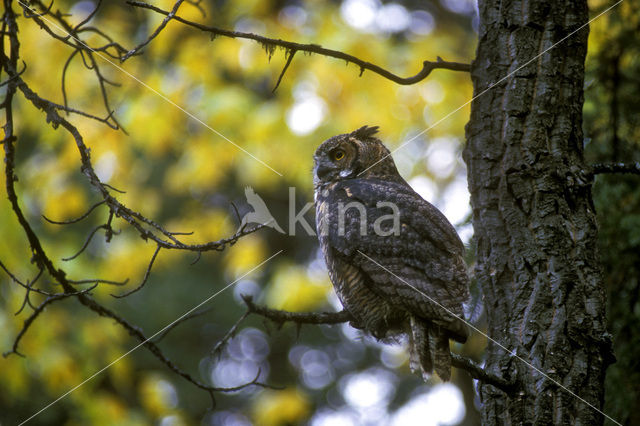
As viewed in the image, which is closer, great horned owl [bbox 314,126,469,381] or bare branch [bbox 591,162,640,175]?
bare branch [bbox 591,162,640,175]

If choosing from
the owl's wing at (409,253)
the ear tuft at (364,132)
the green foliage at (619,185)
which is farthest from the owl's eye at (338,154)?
the green foliage at (619,185)

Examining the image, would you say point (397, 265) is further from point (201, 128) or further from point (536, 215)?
point (201, 128)

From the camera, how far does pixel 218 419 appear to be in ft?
30.7

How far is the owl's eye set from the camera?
3193 millimetres

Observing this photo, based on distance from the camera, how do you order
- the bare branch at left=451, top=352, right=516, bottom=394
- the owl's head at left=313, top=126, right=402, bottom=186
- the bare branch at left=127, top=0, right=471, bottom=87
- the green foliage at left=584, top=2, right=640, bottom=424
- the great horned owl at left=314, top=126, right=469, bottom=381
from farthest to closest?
the owl's head at left=313, top=126, right=402, bottom=186 → the green foliage at left=584, top=2, right=640, bottom=424 → the great horned owl at left=314, top=126, right=469, bottom=381 → the bare branch at left=127, top=0, right=471, bottom=87 → the bare branch at left=451, top=352, right=516, bottom=394

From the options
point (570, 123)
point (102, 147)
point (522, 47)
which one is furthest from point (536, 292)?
Result: point (102, 147)

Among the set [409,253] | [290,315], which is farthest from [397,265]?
[290,315]

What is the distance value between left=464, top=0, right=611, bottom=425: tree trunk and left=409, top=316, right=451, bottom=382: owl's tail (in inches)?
10.5

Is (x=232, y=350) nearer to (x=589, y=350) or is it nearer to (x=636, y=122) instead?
(x=636, y=122)

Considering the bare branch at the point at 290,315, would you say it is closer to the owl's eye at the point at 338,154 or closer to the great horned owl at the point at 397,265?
the great horned owl at the point at 397,265

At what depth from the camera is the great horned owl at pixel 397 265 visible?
7.51 ft

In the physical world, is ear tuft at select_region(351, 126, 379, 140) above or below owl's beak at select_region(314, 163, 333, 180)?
above

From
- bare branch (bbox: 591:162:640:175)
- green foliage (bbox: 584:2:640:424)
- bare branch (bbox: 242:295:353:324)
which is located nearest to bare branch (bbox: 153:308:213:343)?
bare branch (bbox: 242:295:353:324)

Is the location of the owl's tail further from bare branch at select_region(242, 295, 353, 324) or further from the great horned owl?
bare branch at select_region(242, 295, 353, 324)
